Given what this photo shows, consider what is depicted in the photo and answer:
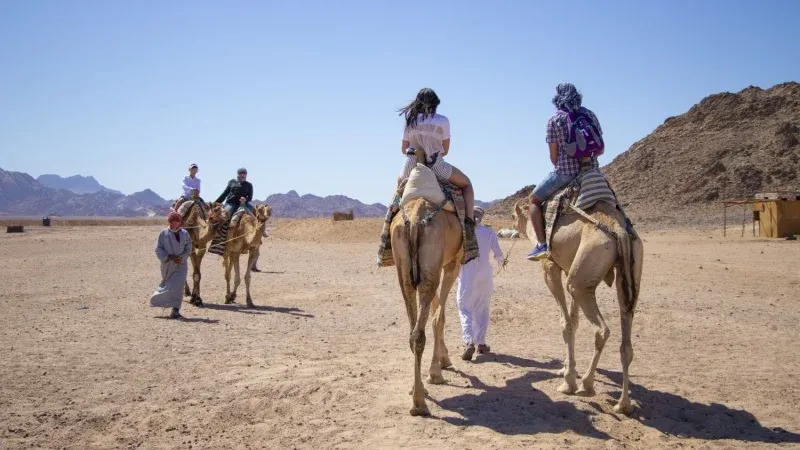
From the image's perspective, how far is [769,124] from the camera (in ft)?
196

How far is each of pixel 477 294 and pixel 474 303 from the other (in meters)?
0.15

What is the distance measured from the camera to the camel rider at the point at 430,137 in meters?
8.26

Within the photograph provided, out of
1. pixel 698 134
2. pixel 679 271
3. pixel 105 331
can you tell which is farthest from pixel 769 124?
pixel 105 331

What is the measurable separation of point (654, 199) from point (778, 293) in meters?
42.2

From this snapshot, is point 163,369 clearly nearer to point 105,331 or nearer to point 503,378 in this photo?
point 105,331

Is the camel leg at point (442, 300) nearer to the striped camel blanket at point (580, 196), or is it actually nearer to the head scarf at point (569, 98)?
the striped camel blanket at point (580, 196)

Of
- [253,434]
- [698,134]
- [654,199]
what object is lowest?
[253,434]

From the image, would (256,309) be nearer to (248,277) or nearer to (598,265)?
(248,277)

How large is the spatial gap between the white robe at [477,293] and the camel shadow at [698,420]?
2585 millimetres

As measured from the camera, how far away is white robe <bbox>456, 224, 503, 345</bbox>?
33.4ft

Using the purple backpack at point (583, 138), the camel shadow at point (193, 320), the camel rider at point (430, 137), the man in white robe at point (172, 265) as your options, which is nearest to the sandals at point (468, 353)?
the camel rider at point (430, 137)

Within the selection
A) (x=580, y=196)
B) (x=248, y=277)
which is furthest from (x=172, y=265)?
(x=580, y=196)

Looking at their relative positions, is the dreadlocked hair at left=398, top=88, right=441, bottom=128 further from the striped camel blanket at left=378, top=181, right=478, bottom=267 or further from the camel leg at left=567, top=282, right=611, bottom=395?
the camel leg at left=567, top=282, right=611, bottom=395

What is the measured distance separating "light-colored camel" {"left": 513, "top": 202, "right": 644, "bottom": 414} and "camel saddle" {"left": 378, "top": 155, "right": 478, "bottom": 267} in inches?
41.3
